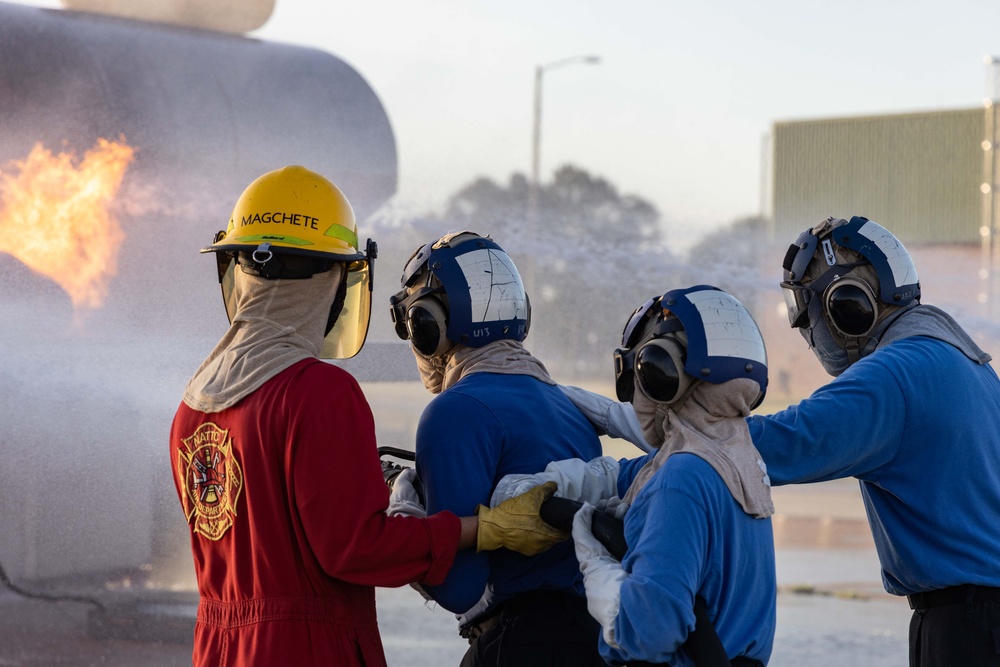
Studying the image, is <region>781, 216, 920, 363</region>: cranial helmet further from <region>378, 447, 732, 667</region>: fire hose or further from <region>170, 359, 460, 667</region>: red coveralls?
<region>170, 359, 460, 667</region>: red coveralls

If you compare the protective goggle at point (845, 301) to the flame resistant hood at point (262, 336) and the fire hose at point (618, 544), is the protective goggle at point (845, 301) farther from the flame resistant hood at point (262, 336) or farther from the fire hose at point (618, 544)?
the flame resistant hood at point (262, 336)

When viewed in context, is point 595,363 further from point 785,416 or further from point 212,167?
point 785,416

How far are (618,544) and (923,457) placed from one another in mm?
1079

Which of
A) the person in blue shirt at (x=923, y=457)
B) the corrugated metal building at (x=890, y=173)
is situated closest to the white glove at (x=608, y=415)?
the person in blue shirt at (x=923, y=457)

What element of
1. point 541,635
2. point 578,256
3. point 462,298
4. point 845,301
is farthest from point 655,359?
point 578,256

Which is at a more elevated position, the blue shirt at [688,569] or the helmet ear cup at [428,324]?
the helmet ear cup at [428,324]

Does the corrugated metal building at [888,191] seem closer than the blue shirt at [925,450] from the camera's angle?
No

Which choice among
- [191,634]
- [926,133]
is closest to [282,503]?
[191,634]

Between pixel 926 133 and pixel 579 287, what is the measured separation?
10887 mm

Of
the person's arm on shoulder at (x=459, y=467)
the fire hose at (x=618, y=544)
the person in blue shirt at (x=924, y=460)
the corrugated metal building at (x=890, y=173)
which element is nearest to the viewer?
the fire hose at (x=618, y=544)

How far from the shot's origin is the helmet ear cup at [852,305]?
Answer: 331 cm

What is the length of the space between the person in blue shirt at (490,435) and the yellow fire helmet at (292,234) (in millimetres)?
239

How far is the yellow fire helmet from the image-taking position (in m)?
2.70

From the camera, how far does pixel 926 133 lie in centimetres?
2112
